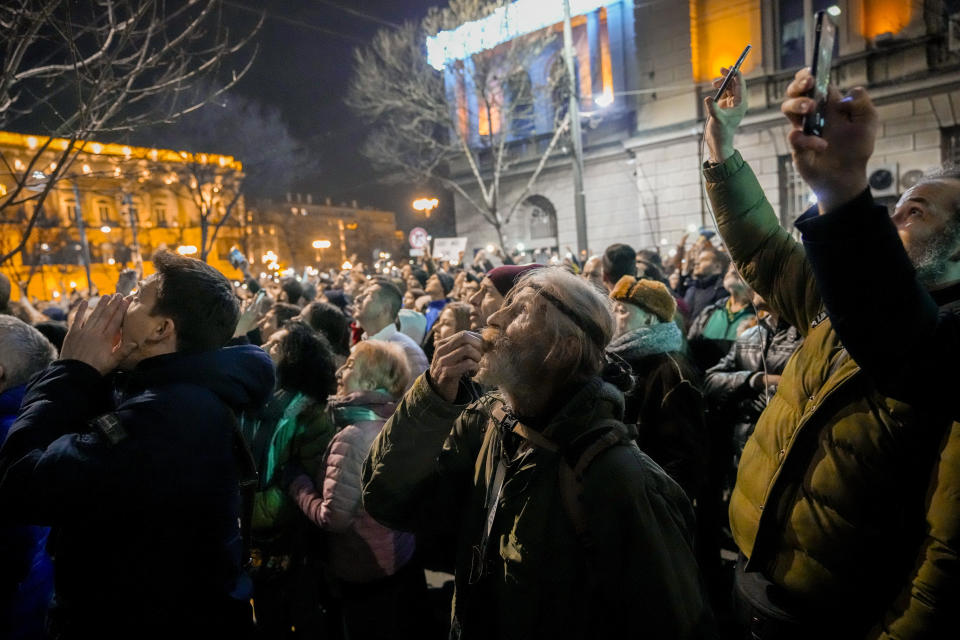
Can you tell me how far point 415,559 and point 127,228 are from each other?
66761 millimetres

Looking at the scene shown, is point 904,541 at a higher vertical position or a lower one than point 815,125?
lower

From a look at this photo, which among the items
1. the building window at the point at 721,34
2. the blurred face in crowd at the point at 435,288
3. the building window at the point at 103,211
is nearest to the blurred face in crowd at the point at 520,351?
the blurred face in crowd at the point at 435,288

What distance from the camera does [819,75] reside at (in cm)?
115

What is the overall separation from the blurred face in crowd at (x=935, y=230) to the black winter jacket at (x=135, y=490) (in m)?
2.41

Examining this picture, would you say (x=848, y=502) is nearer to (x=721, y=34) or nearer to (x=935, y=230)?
(x=935, y=230)

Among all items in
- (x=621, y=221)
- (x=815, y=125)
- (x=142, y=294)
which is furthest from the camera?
(x=621, y=221)

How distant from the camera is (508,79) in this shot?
68.9 ft

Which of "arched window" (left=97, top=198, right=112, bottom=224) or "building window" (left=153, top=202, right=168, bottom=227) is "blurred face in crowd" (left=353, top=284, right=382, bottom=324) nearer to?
"arched window" (left=97, top=198, right=112, bottom=224)

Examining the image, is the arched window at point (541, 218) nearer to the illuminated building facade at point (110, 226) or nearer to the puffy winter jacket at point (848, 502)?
the illuminated building facade at point (110, 226)

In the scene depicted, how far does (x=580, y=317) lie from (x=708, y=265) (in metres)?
6.19

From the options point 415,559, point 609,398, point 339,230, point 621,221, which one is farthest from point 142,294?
point 339,230

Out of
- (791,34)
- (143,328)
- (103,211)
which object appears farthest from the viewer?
(103,211)

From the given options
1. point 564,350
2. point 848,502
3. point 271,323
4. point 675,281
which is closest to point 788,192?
point 675,281

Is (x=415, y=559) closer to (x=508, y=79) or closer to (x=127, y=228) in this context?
(x=508, y=79)
